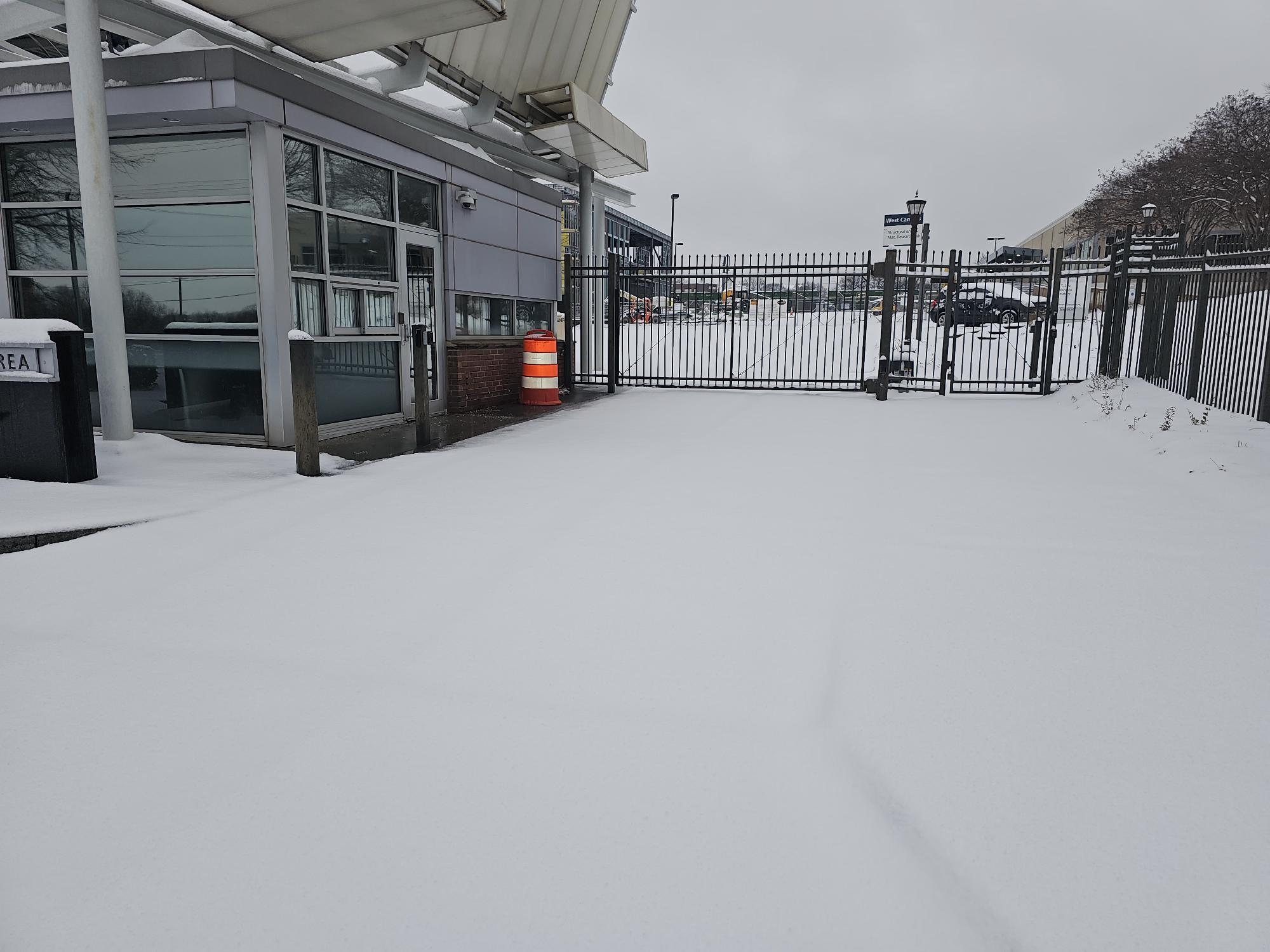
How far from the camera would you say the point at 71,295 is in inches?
323

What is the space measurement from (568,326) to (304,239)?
22.2ft

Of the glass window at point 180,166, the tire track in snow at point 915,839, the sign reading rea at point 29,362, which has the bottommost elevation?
the tire track in snow at point 915,839

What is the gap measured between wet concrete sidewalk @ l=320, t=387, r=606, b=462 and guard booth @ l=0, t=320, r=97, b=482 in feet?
7.33

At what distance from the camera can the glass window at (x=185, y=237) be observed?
755 cm

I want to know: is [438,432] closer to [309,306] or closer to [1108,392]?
[309,306]

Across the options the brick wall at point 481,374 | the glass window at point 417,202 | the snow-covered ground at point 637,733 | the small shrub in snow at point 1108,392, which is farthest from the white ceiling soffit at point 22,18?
the small shrub in snow at point 1108,392

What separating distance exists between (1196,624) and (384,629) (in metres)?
3.80

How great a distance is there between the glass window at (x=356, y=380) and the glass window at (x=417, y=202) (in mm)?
1631

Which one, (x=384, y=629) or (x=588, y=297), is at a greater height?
(x=588, y=297)

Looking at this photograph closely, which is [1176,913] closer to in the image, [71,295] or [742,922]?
[742,922]

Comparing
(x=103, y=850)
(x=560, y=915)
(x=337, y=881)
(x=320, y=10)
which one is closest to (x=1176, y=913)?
(x=560, y=915)

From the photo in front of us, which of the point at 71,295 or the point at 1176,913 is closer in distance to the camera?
the point at 1176,913

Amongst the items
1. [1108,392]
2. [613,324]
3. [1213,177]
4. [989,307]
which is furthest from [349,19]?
[1213,177]

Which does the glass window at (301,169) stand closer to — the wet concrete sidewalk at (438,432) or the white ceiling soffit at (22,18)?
the wet concrete sidewalk at (438,432)
